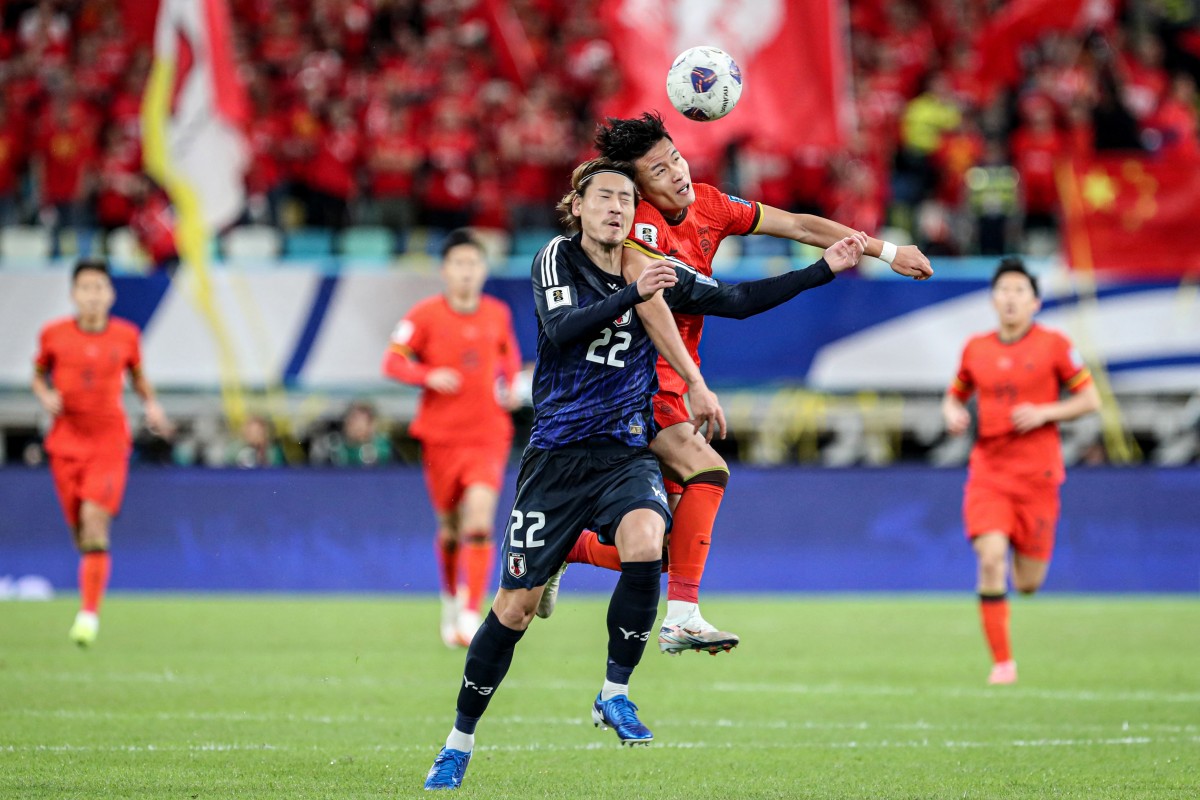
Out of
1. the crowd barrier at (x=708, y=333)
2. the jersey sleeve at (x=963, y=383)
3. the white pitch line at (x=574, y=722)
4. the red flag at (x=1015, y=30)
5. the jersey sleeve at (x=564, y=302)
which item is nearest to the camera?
the jersey sleeve at (x=564, y=302)

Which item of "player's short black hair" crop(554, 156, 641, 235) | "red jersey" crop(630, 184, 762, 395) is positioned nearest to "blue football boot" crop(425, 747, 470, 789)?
"red jersey" crop(630, 184, 762, 395)

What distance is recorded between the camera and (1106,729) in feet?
27.8

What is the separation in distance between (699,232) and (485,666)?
227cm

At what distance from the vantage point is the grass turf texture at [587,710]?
22.6 ft

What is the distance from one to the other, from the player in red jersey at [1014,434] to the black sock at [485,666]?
478cm

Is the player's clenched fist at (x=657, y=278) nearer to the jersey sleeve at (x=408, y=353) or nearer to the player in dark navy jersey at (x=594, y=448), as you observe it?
the player in dark navy jersey at (x=594, y=448)

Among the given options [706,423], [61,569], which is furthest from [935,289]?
[706,423]

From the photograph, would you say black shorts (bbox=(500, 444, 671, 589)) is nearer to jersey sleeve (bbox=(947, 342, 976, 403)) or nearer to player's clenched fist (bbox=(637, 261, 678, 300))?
player's clenched fist (bbox=(637, 261, 678, 300))

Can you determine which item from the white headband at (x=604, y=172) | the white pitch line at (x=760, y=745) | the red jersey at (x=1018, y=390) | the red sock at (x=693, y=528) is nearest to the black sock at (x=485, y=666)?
the red sock at (x=693, y=528)

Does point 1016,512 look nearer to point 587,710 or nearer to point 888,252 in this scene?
point 587,710

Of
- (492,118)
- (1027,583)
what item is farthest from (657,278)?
(492,118)

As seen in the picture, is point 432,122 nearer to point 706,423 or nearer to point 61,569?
point 61,569

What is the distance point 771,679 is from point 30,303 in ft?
33.7

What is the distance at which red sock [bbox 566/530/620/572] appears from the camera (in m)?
7.29
